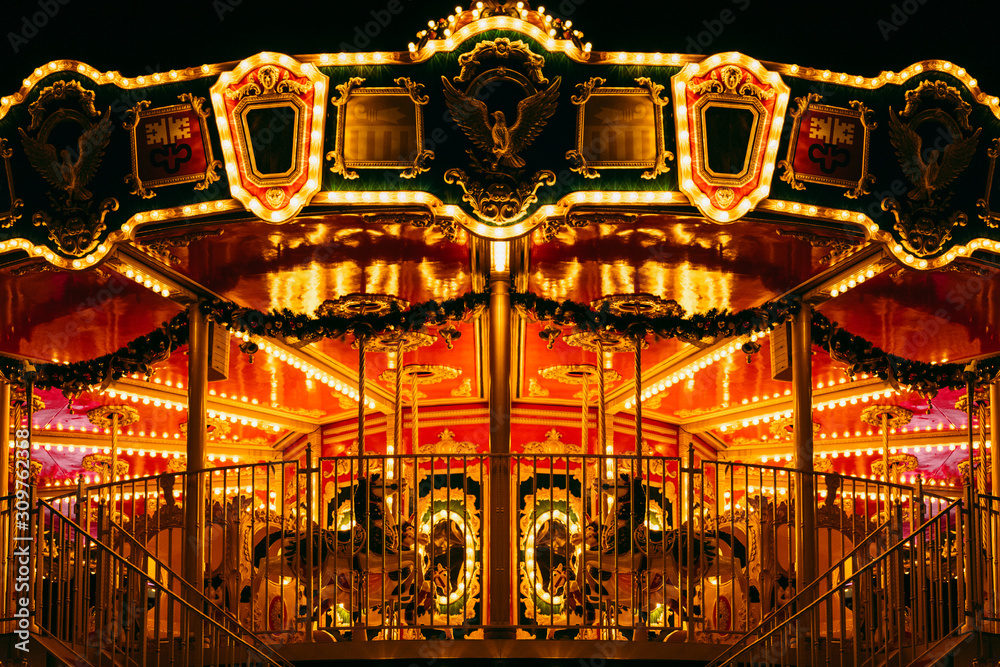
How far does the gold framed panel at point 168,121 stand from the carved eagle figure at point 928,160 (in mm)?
5313

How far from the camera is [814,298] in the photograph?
35.9 ft

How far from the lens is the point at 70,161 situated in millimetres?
8922

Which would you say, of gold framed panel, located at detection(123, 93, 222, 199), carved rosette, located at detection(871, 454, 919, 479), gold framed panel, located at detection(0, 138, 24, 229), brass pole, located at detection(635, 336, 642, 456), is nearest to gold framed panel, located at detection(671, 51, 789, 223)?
brass pole, located at detection(635, 336, 642, 456)

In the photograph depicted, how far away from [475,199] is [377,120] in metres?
0.96

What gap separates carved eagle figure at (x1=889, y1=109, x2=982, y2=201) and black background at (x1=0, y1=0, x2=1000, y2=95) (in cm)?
183

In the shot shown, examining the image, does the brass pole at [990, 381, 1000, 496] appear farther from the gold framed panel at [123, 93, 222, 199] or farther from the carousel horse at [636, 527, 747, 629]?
the gold framed panel at [123, 93, 222, 199]

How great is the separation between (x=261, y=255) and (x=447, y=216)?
230 centimetres

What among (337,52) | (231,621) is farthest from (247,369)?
(337,52)

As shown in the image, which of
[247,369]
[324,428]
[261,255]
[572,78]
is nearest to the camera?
[572,78]

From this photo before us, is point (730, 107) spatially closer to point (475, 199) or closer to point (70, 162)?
point (475, 199)

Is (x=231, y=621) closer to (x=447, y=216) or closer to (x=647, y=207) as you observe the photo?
(x=447, y=216)

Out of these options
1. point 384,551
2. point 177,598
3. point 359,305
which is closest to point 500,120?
point 384,551

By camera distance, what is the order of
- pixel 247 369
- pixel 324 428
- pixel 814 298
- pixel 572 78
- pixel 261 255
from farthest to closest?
1. pixel 324 428
2. pixel 247 369
3. pixel 814 298
4. pixel 261 255
5. pixel 572 78

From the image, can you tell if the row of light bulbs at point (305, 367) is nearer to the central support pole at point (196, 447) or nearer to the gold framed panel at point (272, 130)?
the central support pole at point (196, 447)
